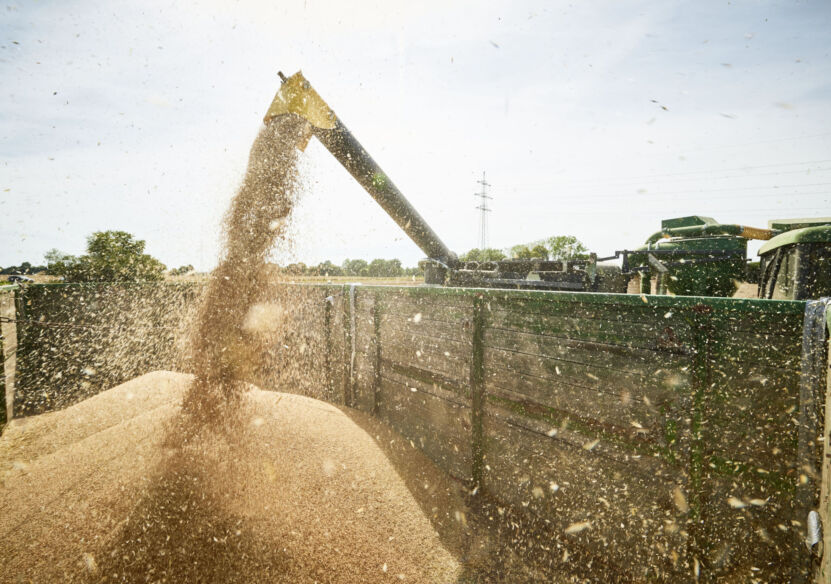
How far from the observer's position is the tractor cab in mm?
2863

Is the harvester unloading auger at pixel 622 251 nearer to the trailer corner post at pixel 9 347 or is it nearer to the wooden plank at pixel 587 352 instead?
the wooden plank at pixel 587 352

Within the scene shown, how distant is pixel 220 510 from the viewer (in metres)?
2.79

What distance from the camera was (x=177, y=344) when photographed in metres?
7.81

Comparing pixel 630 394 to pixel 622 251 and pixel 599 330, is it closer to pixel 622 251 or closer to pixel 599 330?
pixel 599 330

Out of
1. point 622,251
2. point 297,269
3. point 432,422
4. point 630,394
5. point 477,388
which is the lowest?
point 432,422

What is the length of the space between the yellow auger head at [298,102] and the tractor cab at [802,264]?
16.5 ft

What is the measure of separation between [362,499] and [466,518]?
3.00 feet

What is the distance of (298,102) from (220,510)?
171 inches

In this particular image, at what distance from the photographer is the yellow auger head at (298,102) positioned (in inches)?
171

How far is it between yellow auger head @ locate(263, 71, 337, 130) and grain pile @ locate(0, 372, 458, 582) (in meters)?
3.65

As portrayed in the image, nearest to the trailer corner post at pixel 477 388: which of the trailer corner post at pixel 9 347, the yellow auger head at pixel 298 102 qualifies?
the yellow auger head at pixel 298 102

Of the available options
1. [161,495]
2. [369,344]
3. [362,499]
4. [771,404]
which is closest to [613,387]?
[771,404]

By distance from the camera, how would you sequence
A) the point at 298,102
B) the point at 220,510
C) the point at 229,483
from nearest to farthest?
the point at 220,510 → the point at 229,483 → the point at 298,102

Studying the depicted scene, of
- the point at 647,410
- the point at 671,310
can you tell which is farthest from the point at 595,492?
the point at 671,310
